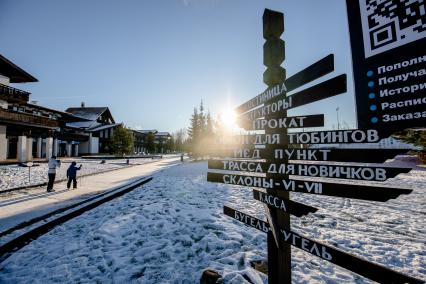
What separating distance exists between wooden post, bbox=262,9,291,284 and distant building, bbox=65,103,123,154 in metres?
45.2

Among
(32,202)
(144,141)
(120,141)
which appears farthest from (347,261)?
(144,141)

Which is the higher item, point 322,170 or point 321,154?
point 321,154

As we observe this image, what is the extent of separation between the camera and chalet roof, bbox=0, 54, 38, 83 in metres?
22.4

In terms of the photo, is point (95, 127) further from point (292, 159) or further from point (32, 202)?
point (292, 159)

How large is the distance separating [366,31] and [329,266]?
11.1 ft

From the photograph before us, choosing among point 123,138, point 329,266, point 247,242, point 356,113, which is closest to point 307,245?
point 356,113

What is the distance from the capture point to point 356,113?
6.74 feet

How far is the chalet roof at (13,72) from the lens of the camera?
2239 centimetres

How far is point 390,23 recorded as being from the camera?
1905 mm

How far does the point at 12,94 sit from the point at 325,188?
32.0 m

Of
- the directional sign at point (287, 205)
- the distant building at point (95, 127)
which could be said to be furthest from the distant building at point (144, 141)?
the directional sign at point (287, 205)

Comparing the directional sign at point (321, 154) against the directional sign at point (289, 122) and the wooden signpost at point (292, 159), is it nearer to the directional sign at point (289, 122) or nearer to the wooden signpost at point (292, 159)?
the wooden signpost at point (292, 159)

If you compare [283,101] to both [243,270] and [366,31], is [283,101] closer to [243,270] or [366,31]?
[366,31]

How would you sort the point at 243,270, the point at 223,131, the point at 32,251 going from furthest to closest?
1. the point at 223,131
2. the point at 32,251
3. the point at 243,270
